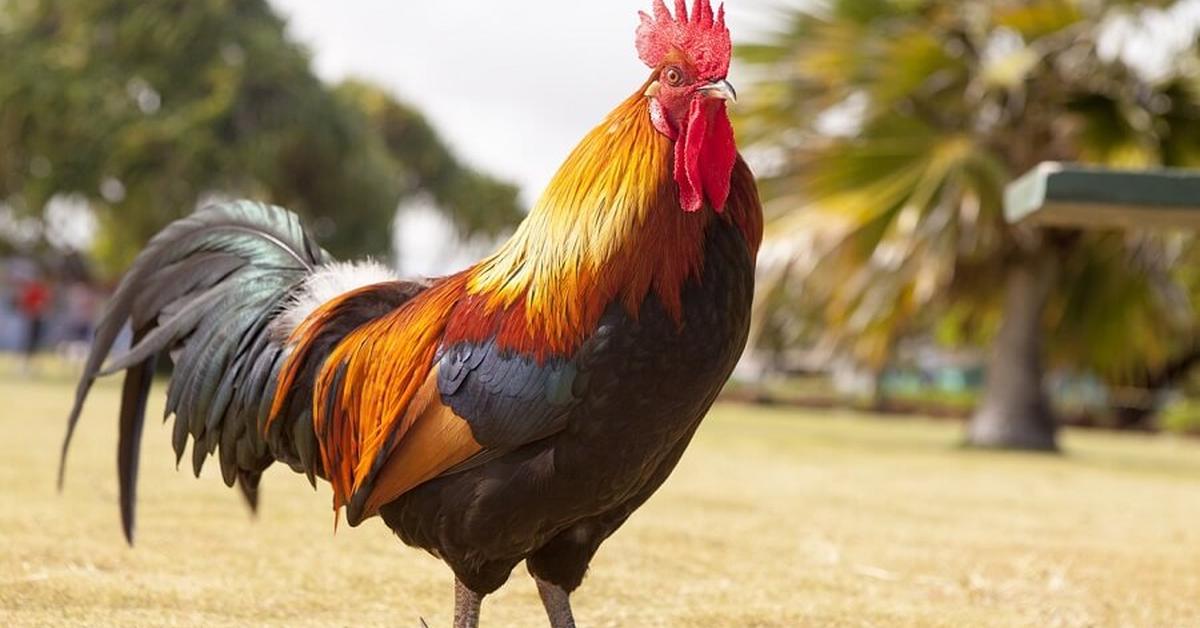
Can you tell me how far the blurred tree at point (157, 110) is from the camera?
65.7ft

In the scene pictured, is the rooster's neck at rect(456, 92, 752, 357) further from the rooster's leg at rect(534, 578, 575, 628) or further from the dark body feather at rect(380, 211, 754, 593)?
the rooster's leg at rect(534, 578, 575, 628)

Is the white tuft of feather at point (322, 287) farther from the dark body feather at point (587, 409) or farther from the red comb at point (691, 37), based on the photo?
the red comb at point (691, 37)

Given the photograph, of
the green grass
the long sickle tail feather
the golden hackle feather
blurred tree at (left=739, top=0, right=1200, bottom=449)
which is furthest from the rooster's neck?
blurred tree at (left=739, top=0, right=1200, bottom=449)

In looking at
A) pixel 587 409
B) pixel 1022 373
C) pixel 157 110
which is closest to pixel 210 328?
pixel 587 409

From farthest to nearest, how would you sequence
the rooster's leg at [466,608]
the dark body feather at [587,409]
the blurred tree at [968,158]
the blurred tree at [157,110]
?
the blurred tree at [157,110], the blurred tree at [968,158], the rooster's leg at [466,608], the dark body feather at [587,409]

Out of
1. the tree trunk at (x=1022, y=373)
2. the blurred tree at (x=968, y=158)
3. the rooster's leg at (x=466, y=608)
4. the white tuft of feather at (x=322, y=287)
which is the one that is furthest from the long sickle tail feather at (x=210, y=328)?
the tree trunk at (x=1022, y=373)

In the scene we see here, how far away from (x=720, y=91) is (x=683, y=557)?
2.74 m

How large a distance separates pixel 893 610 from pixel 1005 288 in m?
11.0

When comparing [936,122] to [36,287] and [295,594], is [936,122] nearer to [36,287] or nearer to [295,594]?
[295,594]

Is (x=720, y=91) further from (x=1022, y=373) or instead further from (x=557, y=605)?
(x=1022, y=373)

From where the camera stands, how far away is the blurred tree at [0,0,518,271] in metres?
20.0

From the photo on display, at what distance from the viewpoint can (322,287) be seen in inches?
137

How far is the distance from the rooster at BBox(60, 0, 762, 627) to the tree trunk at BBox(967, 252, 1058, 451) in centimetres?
1168

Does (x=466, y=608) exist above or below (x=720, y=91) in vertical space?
below
